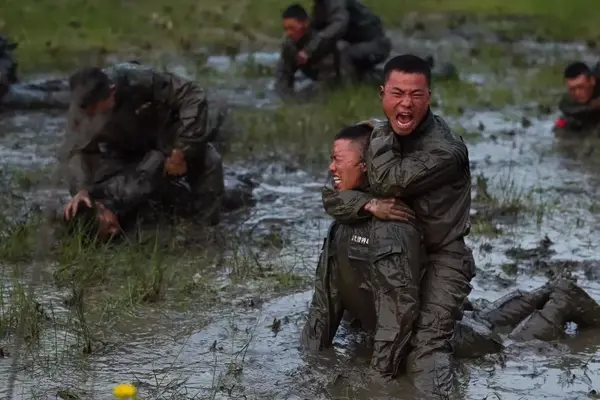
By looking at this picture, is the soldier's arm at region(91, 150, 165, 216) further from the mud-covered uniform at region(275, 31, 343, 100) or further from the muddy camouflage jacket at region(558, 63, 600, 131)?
the mud-covered uniform at region(275, 31, 343, 100)

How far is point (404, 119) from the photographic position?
5359mm

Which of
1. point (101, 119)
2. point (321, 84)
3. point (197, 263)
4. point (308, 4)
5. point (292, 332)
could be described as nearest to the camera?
point (292, 332)

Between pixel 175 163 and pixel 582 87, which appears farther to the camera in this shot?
pixel 582 87

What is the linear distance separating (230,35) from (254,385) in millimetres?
14010

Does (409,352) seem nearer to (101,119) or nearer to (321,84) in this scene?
(101,119)

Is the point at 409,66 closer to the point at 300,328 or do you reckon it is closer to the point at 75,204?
the point at 300,328

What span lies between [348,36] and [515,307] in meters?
8.83

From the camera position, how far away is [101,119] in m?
8.11

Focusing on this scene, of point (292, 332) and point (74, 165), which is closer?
point (292, 332)

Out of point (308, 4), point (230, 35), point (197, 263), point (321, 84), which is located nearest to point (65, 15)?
point (230, 35)

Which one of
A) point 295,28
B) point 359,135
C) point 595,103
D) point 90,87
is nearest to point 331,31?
point 295,28

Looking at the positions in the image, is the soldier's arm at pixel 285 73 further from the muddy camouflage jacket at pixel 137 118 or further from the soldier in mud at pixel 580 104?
the muddy camouflage jacket at pixel 137 118

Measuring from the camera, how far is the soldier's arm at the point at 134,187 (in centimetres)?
823

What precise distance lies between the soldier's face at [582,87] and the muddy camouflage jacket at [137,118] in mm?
5197
